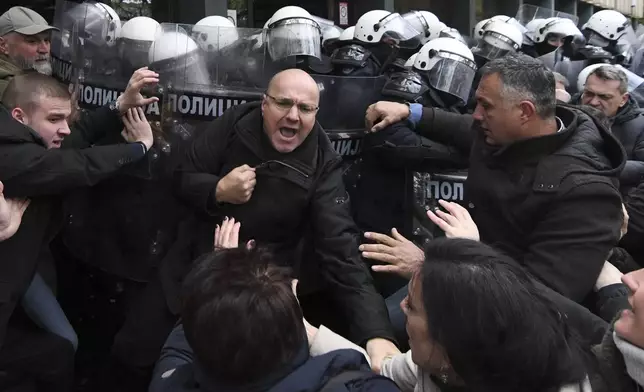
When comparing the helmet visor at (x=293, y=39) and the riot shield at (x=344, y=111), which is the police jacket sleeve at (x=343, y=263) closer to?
the riot shield at (x=344, y=111)

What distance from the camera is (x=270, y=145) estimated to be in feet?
9.89

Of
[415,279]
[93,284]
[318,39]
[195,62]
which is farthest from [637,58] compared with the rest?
[415,279]

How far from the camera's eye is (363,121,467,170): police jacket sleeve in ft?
11.6

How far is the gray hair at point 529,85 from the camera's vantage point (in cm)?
259

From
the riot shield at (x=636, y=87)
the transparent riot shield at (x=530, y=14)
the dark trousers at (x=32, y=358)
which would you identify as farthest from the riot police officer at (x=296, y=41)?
the transparent riot shield at (x=530, y=14)

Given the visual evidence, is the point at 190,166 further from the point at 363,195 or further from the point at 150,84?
the point at 363,195

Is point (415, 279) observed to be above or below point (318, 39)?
below

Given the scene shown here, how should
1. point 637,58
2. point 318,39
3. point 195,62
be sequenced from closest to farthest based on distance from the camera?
1. point 195,62
2. point 318,39
3. point 637,58

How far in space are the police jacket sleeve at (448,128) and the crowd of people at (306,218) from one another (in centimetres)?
1

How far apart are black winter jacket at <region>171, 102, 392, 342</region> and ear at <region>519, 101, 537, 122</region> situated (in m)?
0.84

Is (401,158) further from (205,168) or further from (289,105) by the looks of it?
(205,168)

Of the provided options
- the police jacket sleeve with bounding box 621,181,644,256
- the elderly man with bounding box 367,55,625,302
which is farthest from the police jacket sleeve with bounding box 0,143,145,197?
the police jacket sleeve with bounding box 621,181,644,256

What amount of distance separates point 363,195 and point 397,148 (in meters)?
0.40

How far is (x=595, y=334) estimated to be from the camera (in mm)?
1974
